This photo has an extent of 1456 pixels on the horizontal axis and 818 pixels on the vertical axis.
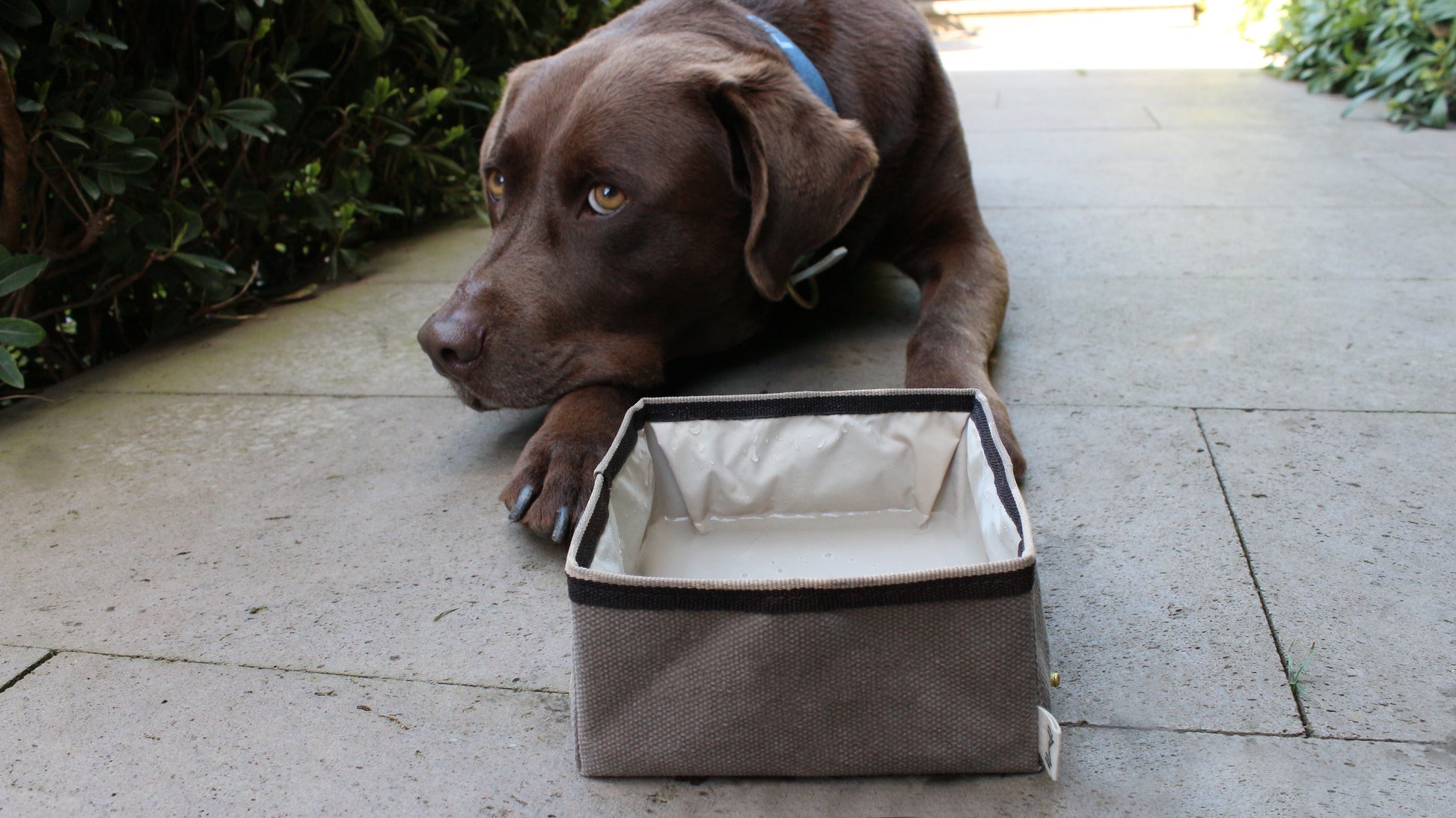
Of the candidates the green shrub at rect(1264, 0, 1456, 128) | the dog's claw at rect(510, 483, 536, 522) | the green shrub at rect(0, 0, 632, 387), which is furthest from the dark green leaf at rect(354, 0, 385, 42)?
the green shrub at rect(1264, 0, 1456, 128)

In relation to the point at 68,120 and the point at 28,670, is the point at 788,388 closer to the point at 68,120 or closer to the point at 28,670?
the point at 28,670

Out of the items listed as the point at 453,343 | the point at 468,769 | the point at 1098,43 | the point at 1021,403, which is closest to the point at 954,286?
the point at 1021,403

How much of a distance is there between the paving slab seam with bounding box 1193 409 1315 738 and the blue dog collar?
3.02 ft

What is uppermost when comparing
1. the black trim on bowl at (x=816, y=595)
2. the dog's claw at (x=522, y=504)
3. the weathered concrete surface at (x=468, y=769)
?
the black trim on bowl at (x=816, y=595)

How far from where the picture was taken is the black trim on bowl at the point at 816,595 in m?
1.02

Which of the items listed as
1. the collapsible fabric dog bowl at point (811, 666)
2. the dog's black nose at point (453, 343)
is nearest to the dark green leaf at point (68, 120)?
the dog's black nose at point (453, 343)

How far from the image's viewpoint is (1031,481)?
1749 millimetres

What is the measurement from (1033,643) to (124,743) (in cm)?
103

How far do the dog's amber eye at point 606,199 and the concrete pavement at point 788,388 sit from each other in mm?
456

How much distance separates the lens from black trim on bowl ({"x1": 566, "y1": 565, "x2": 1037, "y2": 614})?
3.35ft

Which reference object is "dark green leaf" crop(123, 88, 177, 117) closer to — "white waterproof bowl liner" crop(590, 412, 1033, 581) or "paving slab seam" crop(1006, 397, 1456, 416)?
"white waterproof bowl liner" crop(590, 412, 1033, 581)

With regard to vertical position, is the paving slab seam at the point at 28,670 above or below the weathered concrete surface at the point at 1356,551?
above

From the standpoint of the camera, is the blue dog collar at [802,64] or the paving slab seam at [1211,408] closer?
the paving slab seam at [1211,408]

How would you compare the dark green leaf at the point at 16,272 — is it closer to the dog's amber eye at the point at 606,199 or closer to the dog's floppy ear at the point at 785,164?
the dog's amber eye at the point at 606,199
